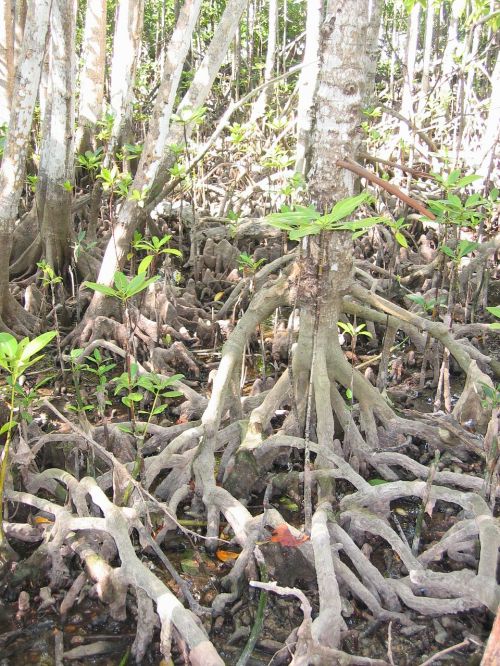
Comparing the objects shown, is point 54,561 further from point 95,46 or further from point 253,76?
point 253,76

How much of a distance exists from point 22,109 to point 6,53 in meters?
2.84

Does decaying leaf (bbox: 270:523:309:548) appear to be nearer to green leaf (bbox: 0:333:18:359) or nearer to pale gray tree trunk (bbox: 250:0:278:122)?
green leaf (bbox: 0:333:18:359)

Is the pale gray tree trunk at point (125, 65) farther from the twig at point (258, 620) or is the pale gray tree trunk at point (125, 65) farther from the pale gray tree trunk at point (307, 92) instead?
the twig at point (258, 620)

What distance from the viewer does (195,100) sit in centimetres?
605

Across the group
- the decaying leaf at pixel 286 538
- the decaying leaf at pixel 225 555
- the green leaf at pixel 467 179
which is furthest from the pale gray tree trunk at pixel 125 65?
the decaying leaf at pixel 286 538

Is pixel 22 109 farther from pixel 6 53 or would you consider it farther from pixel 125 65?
pixel 125 65

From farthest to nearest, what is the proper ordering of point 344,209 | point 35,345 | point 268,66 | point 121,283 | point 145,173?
point 268,66, point 145,173, point 121,283, point 35,345, point 344,209

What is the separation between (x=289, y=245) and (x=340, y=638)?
607cm

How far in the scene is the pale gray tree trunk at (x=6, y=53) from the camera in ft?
21.4

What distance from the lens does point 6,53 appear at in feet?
22.4

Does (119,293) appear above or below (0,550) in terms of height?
above

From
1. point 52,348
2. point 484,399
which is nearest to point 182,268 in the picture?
point 52,348

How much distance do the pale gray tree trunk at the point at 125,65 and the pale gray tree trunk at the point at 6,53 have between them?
1.21m

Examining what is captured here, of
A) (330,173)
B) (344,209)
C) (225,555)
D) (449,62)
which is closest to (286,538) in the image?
(225,555)
